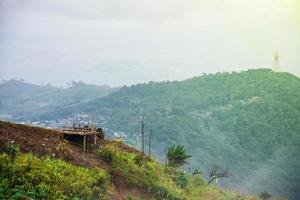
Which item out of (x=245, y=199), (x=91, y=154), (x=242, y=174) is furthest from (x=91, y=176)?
(x=242, y=174)

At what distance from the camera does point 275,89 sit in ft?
652

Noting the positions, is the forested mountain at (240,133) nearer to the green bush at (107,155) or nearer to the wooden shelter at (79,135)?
the green bush at (107,155)

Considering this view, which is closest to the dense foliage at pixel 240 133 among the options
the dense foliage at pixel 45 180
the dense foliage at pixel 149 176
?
the dense foliage at pixel 149 176

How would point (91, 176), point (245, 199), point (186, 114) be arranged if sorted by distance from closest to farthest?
1. point (91, 176)
2. point (245, 199)
3. point (186, 114)

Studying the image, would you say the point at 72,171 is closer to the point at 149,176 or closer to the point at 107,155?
the point at 107,155

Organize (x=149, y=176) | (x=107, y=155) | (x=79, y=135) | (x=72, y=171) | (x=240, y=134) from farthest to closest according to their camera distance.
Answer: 1. (x=240, y=134)
2. (x=149, y=176)
3. (x=107, y=155)
4. (x=79, y=135)
5. (x=72, y=171)

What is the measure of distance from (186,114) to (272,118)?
3141 cm

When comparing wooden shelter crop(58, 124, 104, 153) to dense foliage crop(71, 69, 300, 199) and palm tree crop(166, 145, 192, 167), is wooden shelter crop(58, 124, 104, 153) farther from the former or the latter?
dense foliage crop(71, 69, 300, 199)

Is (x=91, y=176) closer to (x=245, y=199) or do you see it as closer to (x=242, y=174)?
(x=245, y=199)

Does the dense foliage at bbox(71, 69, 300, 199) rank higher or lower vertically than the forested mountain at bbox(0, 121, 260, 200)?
lower

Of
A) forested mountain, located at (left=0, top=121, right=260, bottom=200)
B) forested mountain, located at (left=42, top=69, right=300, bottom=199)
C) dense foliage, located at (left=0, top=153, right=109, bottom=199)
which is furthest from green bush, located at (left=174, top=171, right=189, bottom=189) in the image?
forested mountain, located at (left=42, top=69, right=300, bottom=199)

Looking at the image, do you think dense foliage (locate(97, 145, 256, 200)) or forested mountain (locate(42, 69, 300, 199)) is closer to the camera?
dense foliage (locate(97, 145, 256, 200))

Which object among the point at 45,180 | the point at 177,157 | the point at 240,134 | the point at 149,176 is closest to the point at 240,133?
the point at 240,134

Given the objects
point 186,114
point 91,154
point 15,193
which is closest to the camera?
point 15,193
